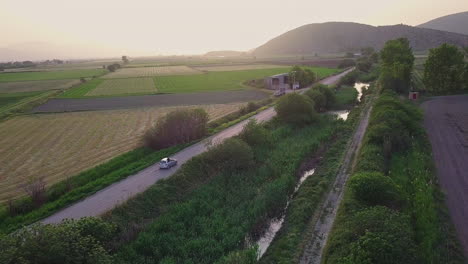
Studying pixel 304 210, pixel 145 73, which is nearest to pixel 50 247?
pixel 304 210

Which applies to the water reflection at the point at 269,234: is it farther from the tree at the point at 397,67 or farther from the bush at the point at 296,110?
the tree at the point at 397,67

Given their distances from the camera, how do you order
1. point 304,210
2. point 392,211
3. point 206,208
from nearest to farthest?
point 392,211 → point 304,210 → point 206,208

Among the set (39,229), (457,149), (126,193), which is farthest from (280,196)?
(457,149)

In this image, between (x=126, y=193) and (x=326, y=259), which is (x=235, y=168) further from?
(x=326, y=259)

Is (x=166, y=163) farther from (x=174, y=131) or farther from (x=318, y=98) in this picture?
(x=318, y=98)

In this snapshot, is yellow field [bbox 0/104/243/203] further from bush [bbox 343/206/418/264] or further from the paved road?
bush [bbox 343/206/418/264]

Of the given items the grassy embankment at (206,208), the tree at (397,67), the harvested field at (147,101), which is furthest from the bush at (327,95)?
the grassy embankment at (206,208)

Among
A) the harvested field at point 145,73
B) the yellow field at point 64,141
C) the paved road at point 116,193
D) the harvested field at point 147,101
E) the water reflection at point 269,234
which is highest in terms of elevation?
the harvested field at point 145,73
